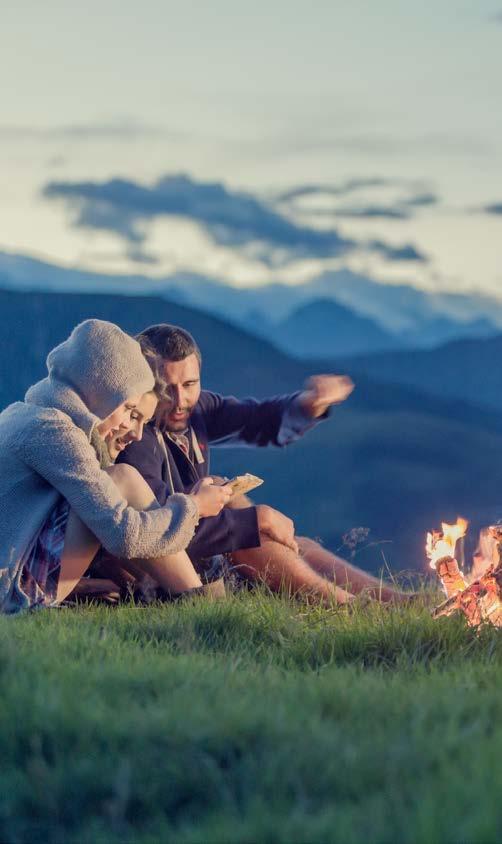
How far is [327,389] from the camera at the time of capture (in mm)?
7438

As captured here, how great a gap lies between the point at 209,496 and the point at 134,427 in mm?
518

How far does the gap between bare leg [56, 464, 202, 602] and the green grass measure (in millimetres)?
943

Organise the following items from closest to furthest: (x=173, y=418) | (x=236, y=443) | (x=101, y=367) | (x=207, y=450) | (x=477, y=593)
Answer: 1. (x=477, y=593)
2. (x=101, y=367)
3. (x=173, y=418)
4. (x=207, y=450)
5. (x=236, y=443)

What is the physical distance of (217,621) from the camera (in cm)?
595

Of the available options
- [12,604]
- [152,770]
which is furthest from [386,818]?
[12,604]

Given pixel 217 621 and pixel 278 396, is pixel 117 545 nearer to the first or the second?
pixel 217 621

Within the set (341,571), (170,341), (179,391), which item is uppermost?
(170,341)

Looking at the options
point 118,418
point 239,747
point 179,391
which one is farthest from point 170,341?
point 239,747

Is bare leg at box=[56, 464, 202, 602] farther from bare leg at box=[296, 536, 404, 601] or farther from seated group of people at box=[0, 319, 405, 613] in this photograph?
Result: bare leg at box=[296, 536, 404, 601]

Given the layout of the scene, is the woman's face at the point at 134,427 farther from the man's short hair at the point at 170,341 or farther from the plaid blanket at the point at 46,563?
the man's short hair at the point at 170,341

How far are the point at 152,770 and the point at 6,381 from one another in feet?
33.4

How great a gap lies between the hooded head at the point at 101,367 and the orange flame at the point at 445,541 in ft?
5.34

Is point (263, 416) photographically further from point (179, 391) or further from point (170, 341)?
point (170, 341)

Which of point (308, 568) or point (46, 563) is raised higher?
point (46, 563)
